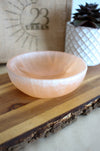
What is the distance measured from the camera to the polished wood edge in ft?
0.79

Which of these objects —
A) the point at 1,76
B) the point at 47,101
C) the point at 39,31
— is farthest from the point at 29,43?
the point at 47,101

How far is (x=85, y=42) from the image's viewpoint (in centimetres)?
47

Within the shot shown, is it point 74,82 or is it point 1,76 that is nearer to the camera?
point 74,82

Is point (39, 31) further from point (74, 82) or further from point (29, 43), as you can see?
point (74, 82)

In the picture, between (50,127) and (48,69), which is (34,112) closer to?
(50,127)

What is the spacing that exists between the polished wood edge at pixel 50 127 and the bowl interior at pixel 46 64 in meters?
0.10

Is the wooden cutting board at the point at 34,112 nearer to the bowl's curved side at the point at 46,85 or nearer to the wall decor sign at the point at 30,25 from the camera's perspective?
the bowl's curved side at the point at 46,85

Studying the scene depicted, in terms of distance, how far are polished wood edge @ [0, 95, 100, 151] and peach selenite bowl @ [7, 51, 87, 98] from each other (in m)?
0.04

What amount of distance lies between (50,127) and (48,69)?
190 millimetres

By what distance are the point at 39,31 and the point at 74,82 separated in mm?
304

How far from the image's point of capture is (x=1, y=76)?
16.5 inches

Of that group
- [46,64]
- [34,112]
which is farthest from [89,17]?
[34,112]

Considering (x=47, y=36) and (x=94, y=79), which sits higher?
(x=47, y=36)

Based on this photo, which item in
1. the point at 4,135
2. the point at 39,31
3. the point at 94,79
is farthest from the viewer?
the point at 39,31
